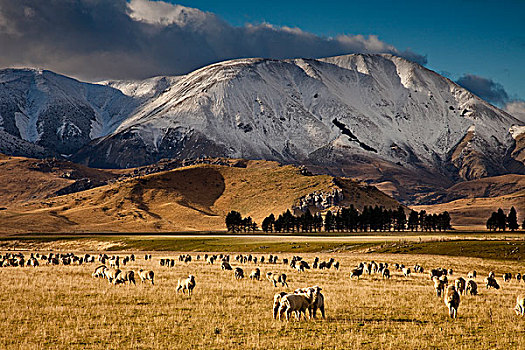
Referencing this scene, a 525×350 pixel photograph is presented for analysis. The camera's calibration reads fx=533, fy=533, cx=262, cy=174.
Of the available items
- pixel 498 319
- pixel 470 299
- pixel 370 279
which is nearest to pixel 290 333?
pixel 498 319

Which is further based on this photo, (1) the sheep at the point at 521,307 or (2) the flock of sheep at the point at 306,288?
(1) the sheep at the point at 521,307

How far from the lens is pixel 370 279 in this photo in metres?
52.2

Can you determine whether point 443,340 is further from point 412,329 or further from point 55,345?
point 55,345

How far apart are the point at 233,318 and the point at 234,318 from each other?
2.4 inches

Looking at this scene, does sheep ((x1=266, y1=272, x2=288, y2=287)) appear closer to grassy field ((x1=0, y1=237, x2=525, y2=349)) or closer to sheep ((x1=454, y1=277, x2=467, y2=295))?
grassy field ((x1=0, y1=237, x2=525, y2=349))

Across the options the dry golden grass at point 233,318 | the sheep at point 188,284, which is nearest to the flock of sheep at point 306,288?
the sheep at point 188,284

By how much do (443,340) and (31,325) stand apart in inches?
784

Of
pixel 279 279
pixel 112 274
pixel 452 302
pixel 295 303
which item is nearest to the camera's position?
pixel 295 303

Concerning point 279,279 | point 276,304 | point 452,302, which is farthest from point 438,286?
point 276,304

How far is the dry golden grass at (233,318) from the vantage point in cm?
2380

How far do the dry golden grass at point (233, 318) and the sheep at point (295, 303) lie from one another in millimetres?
815

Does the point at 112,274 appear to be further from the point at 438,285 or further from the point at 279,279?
the point at 438,285

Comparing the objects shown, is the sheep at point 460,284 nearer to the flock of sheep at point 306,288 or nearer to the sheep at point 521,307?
the flock of sheep at point 306,288

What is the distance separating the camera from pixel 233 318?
95.8ft
